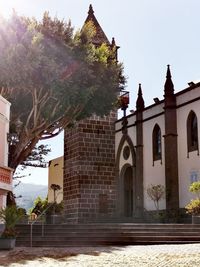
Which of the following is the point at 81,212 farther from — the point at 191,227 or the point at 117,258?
the point at 117,258

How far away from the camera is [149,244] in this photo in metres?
20.9

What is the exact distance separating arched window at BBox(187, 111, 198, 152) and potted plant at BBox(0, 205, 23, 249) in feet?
51.8

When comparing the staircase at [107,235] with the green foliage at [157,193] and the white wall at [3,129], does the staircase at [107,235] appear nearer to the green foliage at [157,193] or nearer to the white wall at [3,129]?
the white wall at [3,129]

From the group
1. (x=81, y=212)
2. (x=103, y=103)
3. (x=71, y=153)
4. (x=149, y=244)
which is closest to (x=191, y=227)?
(x=149, y=244)

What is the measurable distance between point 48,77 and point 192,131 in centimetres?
1160

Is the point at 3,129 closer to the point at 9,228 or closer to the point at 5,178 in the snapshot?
the point at 5,178

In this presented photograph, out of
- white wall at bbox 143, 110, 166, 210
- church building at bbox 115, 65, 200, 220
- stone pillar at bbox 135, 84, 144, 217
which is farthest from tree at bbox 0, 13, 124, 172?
stone pillar at bbox 135, 84, 144, 217

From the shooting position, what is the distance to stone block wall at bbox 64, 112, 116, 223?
3762 cm

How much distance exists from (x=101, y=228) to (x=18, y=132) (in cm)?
953

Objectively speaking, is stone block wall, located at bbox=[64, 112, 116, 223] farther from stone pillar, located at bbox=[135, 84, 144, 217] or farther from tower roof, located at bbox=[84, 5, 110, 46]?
tower roof, located at bbox=[84, 5, 110, 46]

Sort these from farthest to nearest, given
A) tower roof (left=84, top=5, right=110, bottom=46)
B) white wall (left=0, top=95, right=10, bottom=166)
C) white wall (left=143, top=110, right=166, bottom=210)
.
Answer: tower roof (left=84, top=5, right=110, bottom=46), white wall (left=143, top=110, right=166, bottom=210), white wall (left=0, top=95, right=10, bottom=166)

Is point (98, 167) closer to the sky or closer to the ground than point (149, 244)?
closer to the sky

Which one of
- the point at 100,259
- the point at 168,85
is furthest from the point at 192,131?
the point at 100,259

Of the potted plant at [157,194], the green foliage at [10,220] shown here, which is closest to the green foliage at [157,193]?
the potted plant at [157,194]
